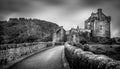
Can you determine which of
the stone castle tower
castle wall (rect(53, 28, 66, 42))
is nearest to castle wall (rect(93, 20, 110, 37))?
the stone castle tower

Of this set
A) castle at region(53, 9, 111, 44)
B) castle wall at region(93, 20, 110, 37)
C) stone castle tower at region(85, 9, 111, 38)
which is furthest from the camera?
stone castle tower at region(85, 9, 111, 38)

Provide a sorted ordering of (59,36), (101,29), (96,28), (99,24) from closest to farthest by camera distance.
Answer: (59,36) < (96,28) < (99,24) < (101,29)

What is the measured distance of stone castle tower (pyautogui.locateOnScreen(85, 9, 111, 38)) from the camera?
5244 cm

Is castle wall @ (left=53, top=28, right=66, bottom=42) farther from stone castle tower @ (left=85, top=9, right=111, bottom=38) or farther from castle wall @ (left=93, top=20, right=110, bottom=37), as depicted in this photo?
castle wall @ (left=93, top=20, right=110, bottom=37)

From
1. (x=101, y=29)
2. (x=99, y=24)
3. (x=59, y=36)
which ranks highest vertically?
(x=99, y=24)

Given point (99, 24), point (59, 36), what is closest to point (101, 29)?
point (99, 24)

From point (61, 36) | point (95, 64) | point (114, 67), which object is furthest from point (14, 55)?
point (61, 36)

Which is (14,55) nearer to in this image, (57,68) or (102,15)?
(57,68)

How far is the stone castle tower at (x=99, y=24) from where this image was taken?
5244cm

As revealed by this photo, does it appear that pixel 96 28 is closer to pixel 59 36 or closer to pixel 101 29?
pixel 101 29

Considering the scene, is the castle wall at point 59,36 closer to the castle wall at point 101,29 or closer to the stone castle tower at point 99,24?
the stone castle tower at point 99,24

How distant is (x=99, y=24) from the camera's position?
53.0 metres

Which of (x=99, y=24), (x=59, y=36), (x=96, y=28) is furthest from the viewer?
(x=99, y=24)

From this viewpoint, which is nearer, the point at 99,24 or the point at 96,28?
the point at 96,28
